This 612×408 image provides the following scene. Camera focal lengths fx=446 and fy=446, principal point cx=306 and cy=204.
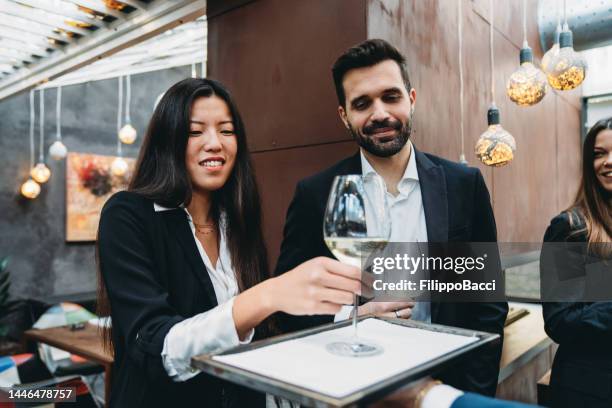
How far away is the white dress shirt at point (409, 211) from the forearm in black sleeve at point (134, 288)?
69 centimetres

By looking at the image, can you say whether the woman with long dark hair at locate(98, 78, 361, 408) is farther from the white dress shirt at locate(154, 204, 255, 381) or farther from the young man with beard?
the young man with beard

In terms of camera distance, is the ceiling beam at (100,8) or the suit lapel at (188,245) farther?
the ceiling beam at (100,8)

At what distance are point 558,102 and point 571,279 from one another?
412cm

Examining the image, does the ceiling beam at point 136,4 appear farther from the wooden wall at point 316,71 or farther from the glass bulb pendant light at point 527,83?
the glass bulb pendant light at point 527,83

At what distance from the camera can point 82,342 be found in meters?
3.52

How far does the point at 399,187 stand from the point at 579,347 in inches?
35.7

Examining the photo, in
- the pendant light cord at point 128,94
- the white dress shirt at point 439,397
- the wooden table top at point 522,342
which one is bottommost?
the wooden table top at point 522,342

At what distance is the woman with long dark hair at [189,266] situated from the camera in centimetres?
77

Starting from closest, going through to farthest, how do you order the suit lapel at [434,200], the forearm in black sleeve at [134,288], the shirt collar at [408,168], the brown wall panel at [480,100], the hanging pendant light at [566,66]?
the forearm in black sleeve at [134,288], the suit lapel at [434,200], the shirt collar at [408,168], the hanging pendant light at [566,66], the brown wall panel at [480,100]

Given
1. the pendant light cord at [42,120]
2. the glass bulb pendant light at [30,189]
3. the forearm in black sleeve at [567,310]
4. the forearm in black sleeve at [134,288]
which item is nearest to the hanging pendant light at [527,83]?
the forearm in black sleeve at [567,310]

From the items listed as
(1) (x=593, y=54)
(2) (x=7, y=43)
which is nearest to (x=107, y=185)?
(2) (x=7, y=43)

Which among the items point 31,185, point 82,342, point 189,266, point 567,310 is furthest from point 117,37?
point 31,185

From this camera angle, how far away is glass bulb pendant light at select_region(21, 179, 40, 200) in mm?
6035

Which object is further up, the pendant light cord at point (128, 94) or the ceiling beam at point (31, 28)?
the pendant light cord at point (128, 94)
